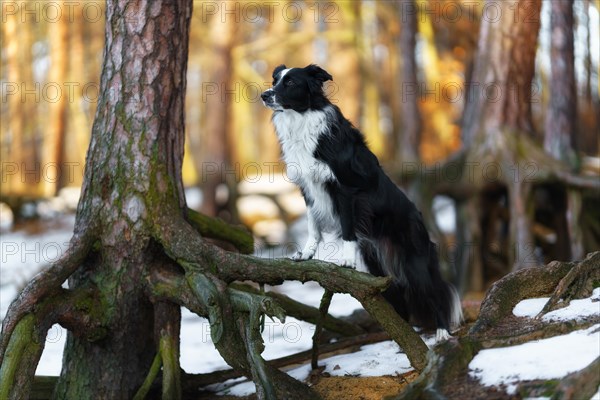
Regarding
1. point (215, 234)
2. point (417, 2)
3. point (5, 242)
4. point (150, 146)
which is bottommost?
point (5, 242)

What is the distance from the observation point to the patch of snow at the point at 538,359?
3443mm

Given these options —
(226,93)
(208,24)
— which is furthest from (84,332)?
(208,24)

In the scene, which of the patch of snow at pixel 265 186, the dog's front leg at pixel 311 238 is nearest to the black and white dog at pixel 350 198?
the dog's front leg at pixel 311 238

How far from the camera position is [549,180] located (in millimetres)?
8758

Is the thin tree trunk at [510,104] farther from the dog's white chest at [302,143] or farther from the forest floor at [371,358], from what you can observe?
the dog's white chest at [302,143]

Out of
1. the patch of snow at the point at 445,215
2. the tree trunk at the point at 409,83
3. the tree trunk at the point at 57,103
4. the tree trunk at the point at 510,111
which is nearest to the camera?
the tree trunk at the point at 510,111

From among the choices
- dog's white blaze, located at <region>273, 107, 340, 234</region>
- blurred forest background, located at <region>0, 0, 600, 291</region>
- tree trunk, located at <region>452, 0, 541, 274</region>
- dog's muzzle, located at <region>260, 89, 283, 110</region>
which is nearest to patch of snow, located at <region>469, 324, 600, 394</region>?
dog's white blaze, located at <region>273, 107, 340, 234</region>

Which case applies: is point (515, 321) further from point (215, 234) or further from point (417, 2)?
point (417, 2)

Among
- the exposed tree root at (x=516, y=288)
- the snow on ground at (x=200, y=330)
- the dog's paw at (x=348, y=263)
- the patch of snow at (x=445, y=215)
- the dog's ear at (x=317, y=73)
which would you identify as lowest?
the snow on ground at (x=200, y=330)

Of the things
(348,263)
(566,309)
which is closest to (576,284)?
(566,309)

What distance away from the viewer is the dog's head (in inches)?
204

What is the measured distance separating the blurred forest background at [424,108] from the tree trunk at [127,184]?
A: 207 cm

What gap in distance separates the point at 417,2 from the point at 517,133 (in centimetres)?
608

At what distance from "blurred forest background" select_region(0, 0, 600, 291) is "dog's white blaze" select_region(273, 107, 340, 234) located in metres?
1.86
